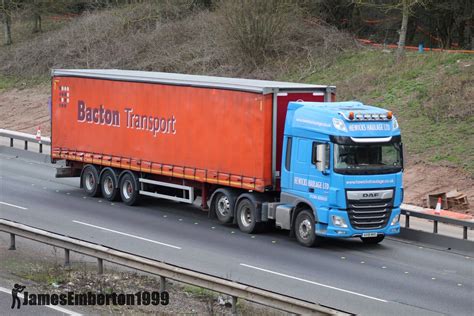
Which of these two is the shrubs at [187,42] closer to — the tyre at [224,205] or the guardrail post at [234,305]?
the tyre at [224,205]

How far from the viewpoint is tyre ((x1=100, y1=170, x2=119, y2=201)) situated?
25781 mm

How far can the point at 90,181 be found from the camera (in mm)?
26672

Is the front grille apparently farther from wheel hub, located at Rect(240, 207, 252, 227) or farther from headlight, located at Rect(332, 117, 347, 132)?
wheel hub, located at Rect(240, 207, 252, 227)

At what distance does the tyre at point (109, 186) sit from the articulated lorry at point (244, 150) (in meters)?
0.03

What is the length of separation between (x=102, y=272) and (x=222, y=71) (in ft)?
93.4

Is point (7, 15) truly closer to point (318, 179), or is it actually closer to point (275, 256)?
point (318, 179)

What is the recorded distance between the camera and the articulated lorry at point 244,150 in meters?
20.2

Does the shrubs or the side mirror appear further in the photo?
the shrubs

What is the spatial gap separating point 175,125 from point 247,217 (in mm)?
3257

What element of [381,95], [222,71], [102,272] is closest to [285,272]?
[102,272]

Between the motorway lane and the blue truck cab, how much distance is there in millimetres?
580

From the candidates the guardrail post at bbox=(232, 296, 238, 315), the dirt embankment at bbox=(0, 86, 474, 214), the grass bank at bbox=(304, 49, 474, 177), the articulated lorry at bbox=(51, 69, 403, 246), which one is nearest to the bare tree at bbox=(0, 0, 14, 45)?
the dirt embankment at bbox=(0, 86, 474, 214)

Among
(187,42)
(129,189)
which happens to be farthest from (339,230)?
(187,42)

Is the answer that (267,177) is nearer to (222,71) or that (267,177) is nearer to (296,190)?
(296,190)
